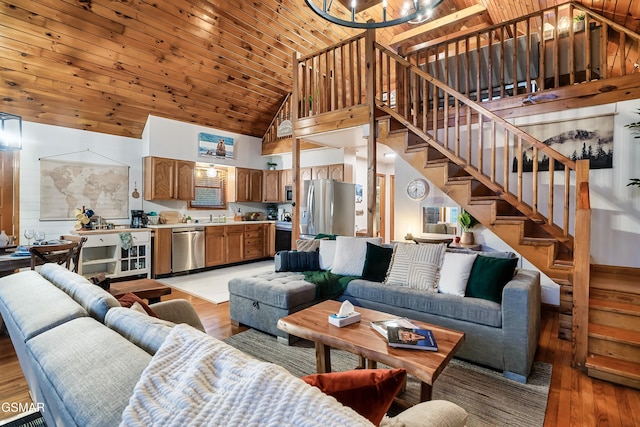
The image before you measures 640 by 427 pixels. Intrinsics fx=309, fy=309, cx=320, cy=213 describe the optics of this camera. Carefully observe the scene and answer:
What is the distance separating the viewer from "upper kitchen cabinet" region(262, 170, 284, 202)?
7344 mm

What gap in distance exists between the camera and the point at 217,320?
3408mm

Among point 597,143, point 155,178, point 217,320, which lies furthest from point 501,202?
point 155,178

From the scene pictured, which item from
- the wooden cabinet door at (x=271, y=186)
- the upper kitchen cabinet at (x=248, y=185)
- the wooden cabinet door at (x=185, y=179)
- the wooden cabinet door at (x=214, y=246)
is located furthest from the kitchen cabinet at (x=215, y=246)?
the wooden cabinet door at (x=271, y=186)

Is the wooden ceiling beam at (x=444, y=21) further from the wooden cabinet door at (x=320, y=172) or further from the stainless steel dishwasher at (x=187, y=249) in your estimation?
the stainless steel dishwasher at (x=187, y=249)

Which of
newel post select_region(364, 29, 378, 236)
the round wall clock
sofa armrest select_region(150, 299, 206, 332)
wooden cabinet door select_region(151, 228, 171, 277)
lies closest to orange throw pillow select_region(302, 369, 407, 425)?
sofa armrest select_region(150, 299, 206, 332)

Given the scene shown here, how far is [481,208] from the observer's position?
330 centimetres

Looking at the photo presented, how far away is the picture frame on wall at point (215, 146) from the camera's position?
20.8 feet

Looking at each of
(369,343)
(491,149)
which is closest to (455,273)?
(369,343)

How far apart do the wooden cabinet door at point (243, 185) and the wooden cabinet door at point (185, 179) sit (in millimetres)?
1010

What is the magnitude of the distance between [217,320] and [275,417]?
123 inches

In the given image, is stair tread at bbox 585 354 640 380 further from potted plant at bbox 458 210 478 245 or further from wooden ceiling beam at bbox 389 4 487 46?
wooden ceiling beam at bbox 389 4 487 46

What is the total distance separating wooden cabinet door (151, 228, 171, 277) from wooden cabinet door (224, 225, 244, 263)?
1130 mm

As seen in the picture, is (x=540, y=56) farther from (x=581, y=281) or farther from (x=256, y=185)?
(x=256, y=185)

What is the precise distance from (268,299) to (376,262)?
3.96 feet
